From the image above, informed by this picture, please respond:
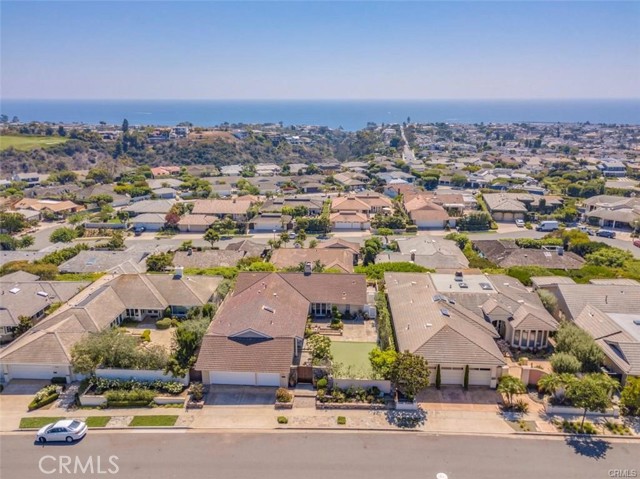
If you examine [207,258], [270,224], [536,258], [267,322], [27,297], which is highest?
[267,322]

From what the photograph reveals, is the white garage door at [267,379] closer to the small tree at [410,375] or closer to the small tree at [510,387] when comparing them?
the small tree at [410,375]

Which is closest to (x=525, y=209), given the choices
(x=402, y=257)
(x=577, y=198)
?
(x=577, y=198)

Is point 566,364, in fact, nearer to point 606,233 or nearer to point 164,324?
point 164,324

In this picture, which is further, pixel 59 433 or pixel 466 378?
pixel 466 378

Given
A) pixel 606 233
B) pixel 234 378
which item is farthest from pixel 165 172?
pixel 234 378

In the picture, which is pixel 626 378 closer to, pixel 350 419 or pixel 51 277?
pixel 350 419

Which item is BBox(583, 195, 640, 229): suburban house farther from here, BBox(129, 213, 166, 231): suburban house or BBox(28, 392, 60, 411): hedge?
BBox(28, 392, 60, 411): hedge
